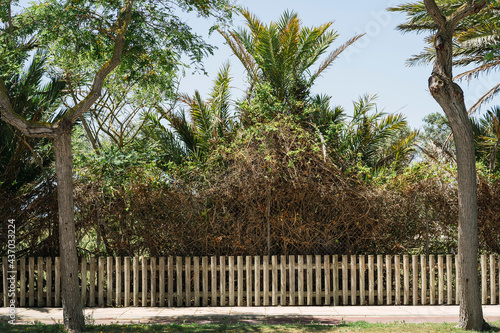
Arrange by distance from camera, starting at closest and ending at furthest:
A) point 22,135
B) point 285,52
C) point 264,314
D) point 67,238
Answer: point 67,238
point 264,314
point 22,135
point 285,52

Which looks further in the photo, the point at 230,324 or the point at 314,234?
the point at 314,234

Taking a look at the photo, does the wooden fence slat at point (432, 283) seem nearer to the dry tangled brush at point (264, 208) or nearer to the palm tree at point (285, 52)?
the dry tangled brush at point (264, 208)

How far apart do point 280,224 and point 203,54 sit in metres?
3.63

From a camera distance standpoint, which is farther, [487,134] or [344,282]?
[487,134]

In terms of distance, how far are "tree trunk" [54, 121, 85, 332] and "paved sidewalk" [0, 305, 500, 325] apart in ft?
2.02

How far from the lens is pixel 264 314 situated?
8.18 meters

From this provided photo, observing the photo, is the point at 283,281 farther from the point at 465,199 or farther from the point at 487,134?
the point at 487,134

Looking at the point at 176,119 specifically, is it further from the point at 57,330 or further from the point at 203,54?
the point at 57,330

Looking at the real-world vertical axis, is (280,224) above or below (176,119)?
below

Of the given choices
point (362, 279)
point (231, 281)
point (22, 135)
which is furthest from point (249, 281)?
point (22, 135)

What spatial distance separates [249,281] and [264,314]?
0.92 m

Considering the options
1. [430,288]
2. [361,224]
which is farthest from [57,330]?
[430,288]

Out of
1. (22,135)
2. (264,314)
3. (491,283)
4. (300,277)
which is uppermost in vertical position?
(22,135)

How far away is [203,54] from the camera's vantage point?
8.68 metres
